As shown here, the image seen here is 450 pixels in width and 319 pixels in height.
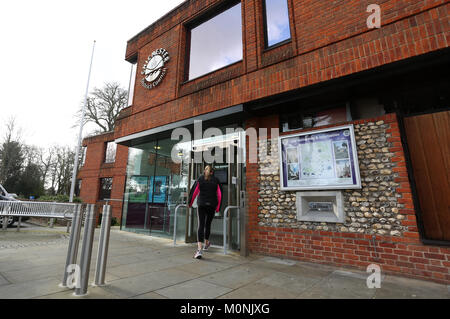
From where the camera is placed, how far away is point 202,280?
2.98m

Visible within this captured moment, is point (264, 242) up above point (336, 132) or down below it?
below

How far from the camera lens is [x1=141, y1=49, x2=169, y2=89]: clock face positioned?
7438mm

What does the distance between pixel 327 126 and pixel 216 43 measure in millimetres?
4294

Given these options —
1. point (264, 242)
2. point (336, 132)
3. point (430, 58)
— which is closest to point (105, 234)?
point (264, 242)

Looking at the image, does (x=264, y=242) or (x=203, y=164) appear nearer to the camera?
(x=264, y=242)

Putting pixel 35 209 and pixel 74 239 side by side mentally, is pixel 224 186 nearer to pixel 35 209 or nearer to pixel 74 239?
pixel 74 239

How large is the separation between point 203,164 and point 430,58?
16.9ft

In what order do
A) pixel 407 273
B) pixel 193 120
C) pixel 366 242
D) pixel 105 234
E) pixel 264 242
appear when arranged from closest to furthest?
pixel 105 234, pixel 407 273, pixel 366 242, pixel 264 242, pixel 193 120

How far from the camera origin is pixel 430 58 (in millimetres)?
3287

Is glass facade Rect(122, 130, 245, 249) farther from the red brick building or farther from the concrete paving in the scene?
the concrete paving

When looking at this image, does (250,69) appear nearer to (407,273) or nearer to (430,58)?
(430,58)

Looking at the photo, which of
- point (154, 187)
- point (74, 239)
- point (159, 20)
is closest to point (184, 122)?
point (154, 187)

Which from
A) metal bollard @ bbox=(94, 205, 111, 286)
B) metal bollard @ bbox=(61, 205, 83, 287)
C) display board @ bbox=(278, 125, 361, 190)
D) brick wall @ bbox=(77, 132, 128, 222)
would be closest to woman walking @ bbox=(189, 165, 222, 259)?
display board @ bbox=(278, 125, 361, 190)

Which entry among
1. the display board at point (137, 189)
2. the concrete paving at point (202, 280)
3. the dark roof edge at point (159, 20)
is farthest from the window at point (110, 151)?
the concrete paving at point (202, 280)
